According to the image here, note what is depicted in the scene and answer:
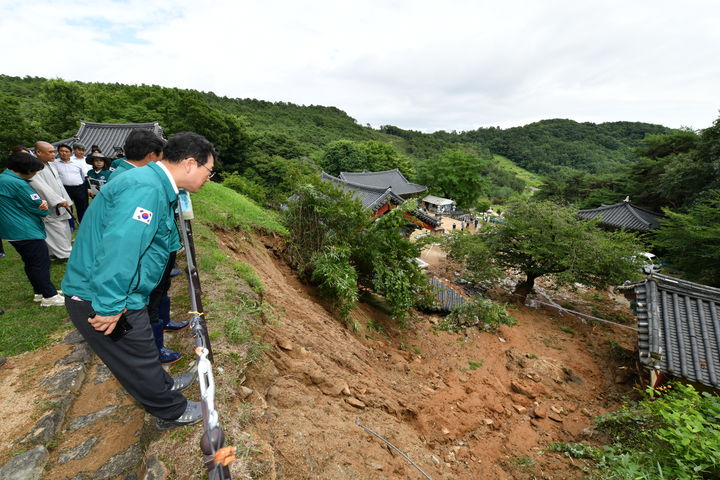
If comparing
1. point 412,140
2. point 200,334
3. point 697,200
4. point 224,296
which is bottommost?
point 224,296

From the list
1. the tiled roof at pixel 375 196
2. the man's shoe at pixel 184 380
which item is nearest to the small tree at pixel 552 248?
the tiled roof at pixel 375 196

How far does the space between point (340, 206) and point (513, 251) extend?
9.99 meters

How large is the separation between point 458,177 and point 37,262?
38.8 m

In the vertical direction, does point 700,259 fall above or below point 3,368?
above

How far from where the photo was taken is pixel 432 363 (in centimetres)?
793

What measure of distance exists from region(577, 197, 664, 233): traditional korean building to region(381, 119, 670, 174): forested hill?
238ft

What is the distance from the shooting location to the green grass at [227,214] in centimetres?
899

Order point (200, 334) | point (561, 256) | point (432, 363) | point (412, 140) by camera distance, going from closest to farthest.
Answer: point (200, 334)
point (432, 363)
point (561, 256)
point (412, 140)

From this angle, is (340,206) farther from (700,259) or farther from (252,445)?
(700,259)

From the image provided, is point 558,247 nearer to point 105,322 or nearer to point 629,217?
point 105,322

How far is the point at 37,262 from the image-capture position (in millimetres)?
4039

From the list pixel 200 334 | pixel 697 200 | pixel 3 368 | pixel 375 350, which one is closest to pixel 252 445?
pixel 200 334

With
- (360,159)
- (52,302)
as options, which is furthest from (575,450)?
(360,159)

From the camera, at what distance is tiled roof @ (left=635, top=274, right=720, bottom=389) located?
612 cm
